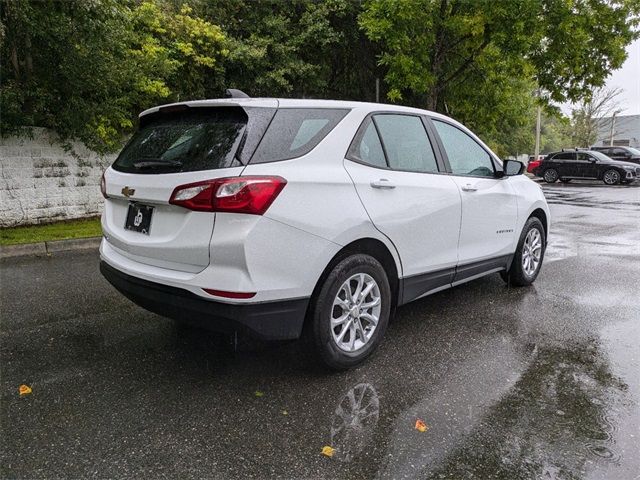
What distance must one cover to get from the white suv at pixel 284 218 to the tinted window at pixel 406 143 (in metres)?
0.01

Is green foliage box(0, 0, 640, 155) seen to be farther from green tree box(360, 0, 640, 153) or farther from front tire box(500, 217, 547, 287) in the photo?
front tire box(500, 217, 547, 287)

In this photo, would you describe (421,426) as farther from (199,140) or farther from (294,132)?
(199,140)

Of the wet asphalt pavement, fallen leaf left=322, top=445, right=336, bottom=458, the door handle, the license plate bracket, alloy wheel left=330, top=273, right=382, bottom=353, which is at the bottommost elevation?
fallen leaf left=322, top=445, right=336, bottom=458

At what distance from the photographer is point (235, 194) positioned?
2.58 m

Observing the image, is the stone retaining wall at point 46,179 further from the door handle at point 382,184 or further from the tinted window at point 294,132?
the door handle at point 382,184

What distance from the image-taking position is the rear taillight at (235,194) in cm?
258

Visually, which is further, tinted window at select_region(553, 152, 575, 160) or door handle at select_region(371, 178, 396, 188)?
tinted window at select_region(553, 152, 575, 160)

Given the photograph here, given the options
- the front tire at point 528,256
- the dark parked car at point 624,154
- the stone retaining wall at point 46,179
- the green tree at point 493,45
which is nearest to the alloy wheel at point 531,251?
the front tire at point 528,256

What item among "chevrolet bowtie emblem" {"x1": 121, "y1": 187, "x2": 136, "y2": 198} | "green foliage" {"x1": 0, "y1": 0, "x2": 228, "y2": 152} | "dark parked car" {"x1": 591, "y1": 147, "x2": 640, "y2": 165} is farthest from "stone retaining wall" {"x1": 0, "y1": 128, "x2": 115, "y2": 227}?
"dark parked car" {"x1": 591, "y1": 147, "x2": 640, "y2": 165}

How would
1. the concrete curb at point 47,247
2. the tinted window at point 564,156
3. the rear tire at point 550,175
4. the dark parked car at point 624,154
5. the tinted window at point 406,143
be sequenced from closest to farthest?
the tinted window at point 406,143 < the concrete curb at point 47,247 < the tinted window at point 564,156 < the rear tire at point 550,175 < the dark parked car at point 624,154

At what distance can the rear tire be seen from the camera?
23.8m

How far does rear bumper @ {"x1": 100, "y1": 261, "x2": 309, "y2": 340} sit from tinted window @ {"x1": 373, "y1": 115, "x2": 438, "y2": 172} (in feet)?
4.39

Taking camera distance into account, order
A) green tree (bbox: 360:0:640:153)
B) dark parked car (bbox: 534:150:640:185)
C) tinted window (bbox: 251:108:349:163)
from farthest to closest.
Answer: dark parked car (bbox: 534:150:640:185)
green tree (bbox: 360:0:640:153)
tinted window (bbox: 251:108:349:163)

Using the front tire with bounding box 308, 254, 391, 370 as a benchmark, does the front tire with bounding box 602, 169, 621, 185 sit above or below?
above
